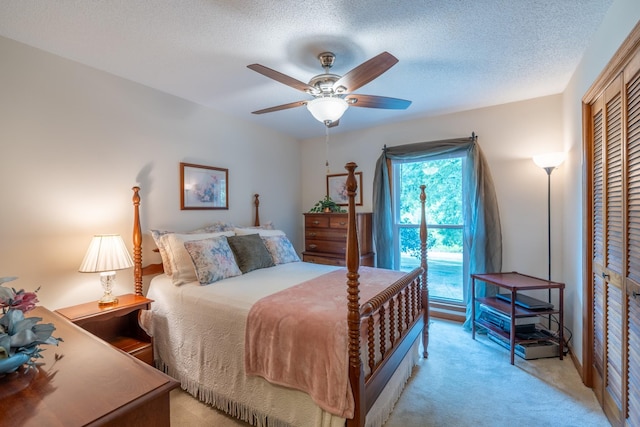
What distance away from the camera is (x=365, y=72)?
1.81 m

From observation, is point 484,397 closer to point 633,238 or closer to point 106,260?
point 633,238

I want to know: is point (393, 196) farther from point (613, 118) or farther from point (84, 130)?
point (84, 130)

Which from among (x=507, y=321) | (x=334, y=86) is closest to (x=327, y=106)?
(x=334, y=86)

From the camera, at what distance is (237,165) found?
366cm

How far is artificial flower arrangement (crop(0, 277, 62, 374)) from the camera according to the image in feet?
3.00

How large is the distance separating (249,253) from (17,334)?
193 cm

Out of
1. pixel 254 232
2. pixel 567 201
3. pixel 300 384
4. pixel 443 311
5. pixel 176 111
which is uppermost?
pixel 176 111

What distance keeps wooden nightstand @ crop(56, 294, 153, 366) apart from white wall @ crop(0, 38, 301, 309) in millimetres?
226

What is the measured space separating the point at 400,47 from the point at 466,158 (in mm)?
1829

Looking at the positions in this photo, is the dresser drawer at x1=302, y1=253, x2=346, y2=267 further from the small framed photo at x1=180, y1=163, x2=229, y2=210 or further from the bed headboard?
the bed headboard

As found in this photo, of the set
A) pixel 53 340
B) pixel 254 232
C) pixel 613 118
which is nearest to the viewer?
pixel 53 340

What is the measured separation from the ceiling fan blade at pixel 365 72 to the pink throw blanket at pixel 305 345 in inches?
56.2

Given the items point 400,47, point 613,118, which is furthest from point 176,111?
point 613,118

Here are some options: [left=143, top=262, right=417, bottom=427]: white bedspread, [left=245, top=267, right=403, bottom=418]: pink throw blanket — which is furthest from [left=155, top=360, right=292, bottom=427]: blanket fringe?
[left=245, top=267, right=403, bottom=418]: pink throw blanket
